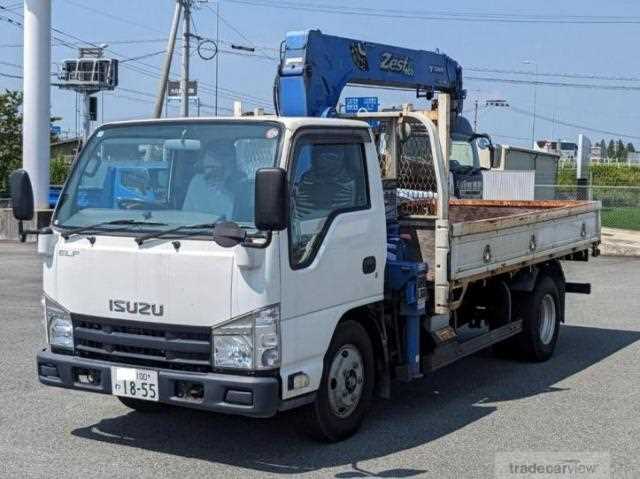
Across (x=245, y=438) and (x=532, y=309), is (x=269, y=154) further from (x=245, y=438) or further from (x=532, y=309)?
(x=532, y=309)

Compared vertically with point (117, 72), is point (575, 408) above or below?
below

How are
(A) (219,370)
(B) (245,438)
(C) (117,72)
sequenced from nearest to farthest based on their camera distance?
(A) (219,370) < (B) (245,438) < (C) (117,72)

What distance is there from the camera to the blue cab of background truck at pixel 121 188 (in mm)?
6305

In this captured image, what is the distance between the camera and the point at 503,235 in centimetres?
837

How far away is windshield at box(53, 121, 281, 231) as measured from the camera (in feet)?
19.7

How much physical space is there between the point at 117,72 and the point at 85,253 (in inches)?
1996

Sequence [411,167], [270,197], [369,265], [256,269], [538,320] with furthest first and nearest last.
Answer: [538,320] < [411,167] < [369,265] < [256,269] < [270,197]

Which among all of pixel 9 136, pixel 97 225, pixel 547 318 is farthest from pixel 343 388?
pixel 9 136

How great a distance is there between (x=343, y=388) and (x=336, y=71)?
3.13 metres

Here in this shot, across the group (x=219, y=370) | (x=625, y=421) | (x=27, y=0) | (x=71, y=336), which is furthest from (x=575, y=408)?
(x=27, y=0)

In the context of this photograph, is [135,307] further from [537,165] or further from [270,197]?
[537,165]

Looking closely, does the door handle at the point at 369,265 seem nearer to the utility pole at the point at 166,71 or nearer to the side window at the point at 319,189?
the side window at the point at 319,189

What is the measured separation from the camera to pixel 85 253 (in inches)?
240

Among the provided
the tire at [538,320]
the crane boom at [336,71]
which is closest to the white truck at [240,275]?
the crane boom at [336,71]
